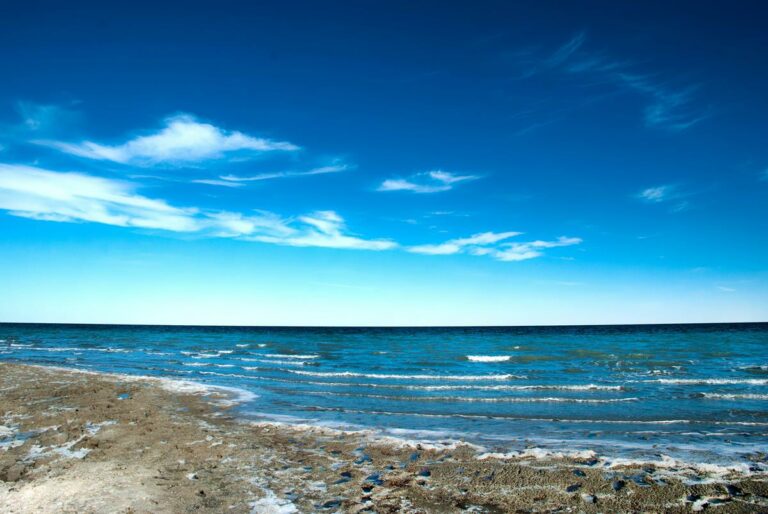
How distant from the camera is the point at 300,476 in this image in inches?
281

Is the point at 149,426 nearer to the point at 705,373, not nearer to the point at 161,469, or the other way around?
the point at 161,469

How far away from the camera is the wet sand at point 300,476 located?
19.6 ft

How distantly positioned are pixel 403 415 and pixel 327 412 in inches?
86.3

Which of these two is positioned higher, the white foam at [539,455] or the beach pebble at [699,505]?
the beach pebble at [699,505]

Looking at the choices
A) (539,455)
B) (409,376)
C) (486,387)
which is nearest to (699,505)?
(539,455)

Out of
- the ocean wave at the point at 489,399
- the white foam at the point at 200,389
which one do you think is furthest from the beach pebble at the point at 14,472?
the ocean wave at the point at 489,399

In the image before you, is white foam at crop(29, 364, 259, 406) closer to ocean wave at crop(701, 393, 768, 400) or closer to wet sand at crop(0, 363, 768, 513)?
wet sand at crop(0, 363, 768, 513)

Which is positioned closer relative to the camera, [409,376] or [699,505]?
[699,505]

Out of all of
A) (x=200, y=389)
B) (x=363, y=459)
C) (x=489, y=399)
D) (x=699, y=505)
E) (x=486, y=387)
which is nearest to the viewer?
(x=699, y=505)

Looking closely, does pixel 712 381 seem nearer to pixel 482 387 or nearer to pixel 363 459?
pixel 482 387

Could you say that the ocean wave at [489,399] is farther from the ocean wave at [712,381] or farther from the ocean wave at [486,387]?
the ocean wave at [712,381]

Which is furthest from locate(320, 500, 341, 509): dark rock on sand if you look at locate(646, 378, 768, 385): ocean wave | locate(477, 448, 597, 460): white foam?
locate(646, 378, 768, 385): ocean wave

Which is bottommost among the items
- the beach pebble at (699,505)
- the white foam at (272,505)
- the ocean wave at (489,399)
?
the ocean wave at (489,399)

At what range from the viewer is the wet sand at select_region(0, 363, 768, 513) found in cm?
596
